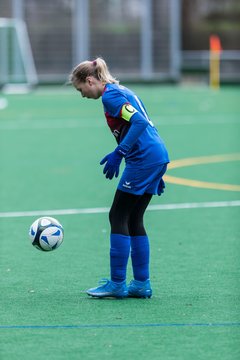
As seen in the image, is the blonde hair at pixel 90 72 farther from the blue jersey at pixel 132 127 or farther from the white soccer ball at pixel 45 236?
the white soccer ball at pixel 45 236

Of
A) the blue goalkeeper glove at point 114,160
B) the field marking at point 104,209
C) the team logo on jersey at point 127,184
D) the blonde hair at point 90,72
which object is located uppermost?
the blonde hair at point 90,72

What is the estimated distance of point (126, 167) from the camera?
706cm

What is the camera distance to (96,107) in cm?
2461

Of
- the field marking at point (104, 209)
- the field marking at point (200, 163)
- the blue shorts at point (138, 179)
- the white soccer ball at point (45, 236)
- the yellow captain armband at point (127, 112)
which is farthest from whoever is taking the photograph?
the field marking at point (200, 163)

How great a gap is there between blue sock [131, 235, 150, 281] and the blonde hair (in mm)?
1135

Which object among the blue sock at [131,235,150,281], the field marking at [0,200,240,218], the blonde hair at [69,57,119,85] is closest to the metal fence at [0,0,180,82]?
the field marking at [0,200,240,218]

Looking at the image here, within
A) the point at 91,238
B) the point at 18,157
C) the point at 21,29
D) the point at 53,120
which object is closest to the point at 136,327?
the point at 91,238

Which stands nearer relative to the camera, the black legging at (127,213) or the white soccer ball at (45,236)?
the black legging at (127,213)

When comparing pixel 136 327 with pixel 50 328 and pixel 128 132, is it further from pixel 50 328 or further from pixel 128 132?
pixel 128 132

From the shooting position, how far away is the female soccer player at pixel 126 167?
22.6 ft

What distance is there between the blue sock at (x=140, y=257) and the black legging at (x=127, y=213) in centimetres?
5

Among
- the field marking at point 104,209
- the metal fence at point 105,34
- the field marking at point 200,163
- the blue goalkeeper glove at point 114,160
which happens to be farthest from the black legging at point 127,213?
the metal fence at point 105,34

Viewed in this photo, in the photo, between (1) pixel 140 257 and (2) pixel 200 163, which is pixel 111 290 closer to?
(1) pixel 140 257

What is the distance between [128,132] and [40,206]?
453 cm
